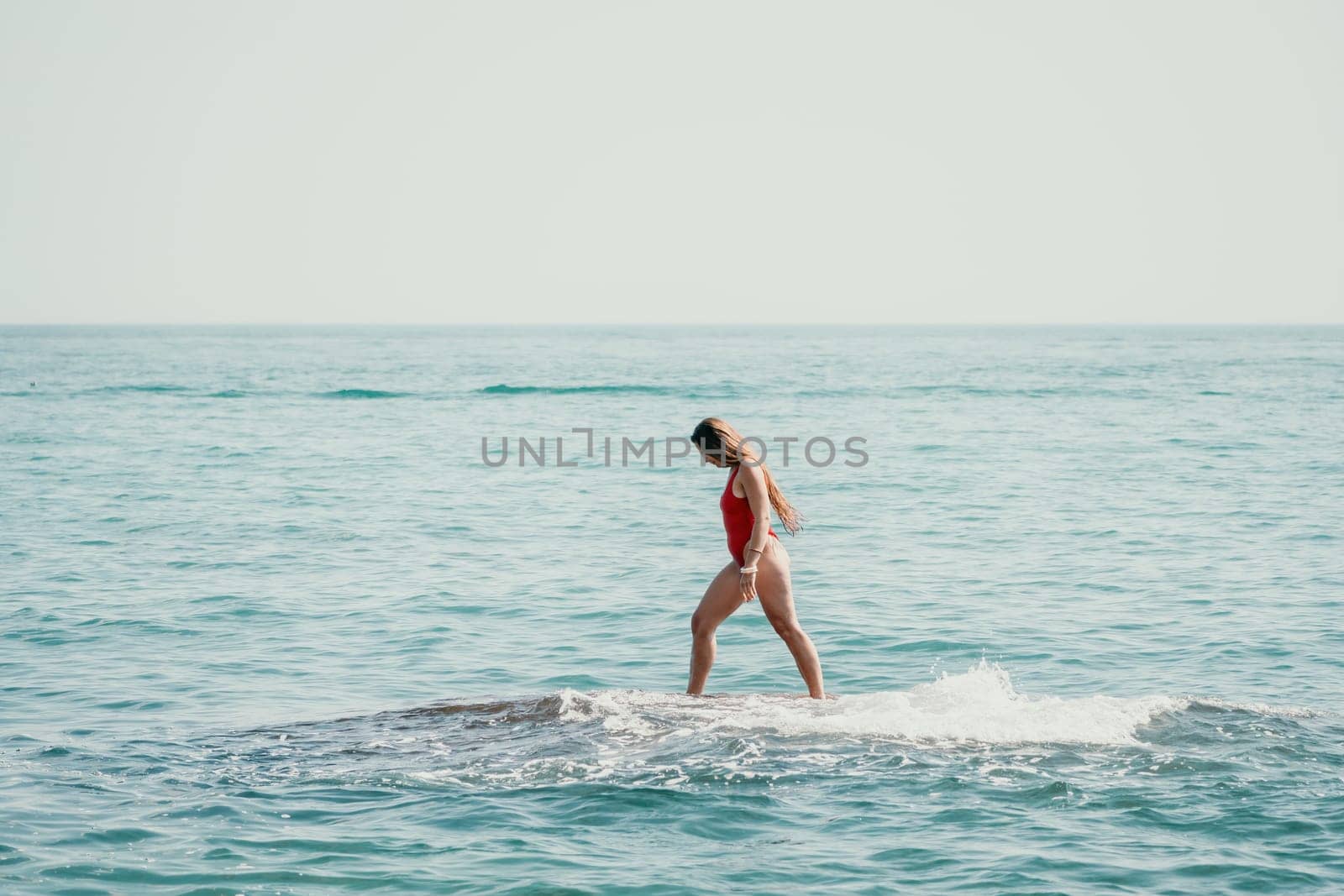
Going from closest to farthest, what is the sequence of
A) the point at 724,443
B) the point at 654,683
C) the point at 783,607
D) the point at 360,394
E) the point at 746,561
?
the point at 724,443 < the point at 746,561 < the point at 783,607 < the point at 654,683 < the point at 360,394

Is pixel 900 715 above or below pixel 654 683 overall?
above

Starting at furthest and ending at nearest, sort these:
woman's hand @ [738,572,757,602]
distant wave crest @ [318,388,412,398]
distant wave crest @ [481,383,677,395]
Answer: distant wave crest @ [481,383,677,395], distant wave crest @ [318,388,412,398], woman's hand @ [738,572,757,602]

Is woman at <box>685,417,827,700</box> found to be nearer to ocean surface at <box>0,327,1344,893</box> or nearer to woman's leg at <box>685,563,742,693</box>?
woman's leg at <box>685,563,742,693</box>

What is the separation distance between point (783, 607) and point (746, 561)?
1.64ft

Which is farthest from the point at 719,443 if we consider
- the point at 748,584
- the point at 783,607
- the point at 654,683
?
the point at 654,683

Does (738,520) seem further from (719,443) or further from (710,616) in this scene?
(710,616)

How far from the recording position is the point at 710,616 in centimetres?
967

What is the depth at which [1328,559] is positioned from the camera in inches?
662

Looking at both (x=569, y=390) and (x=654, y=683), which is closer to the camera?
(x=654, y=683)

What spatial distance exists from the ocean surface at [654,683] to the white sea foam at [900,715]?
37 millimetres

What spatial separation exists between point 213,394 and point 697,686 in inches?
2024

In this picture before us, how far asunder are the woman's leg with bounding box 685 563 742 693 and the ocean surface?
0.24 metres

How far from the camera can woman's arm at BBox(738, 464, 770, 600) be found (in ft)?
30.3

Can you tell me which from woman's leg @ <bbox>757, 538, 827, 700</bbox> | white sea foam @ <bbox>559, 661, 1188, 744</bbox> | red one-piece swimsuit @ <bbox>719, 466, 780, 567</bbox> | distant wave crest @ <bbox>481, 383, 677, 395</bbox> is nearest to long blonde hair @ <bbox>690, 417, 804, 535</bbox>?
red one-piece swimsuit @ <bbox>719, 466, 780, 567</bbox>
